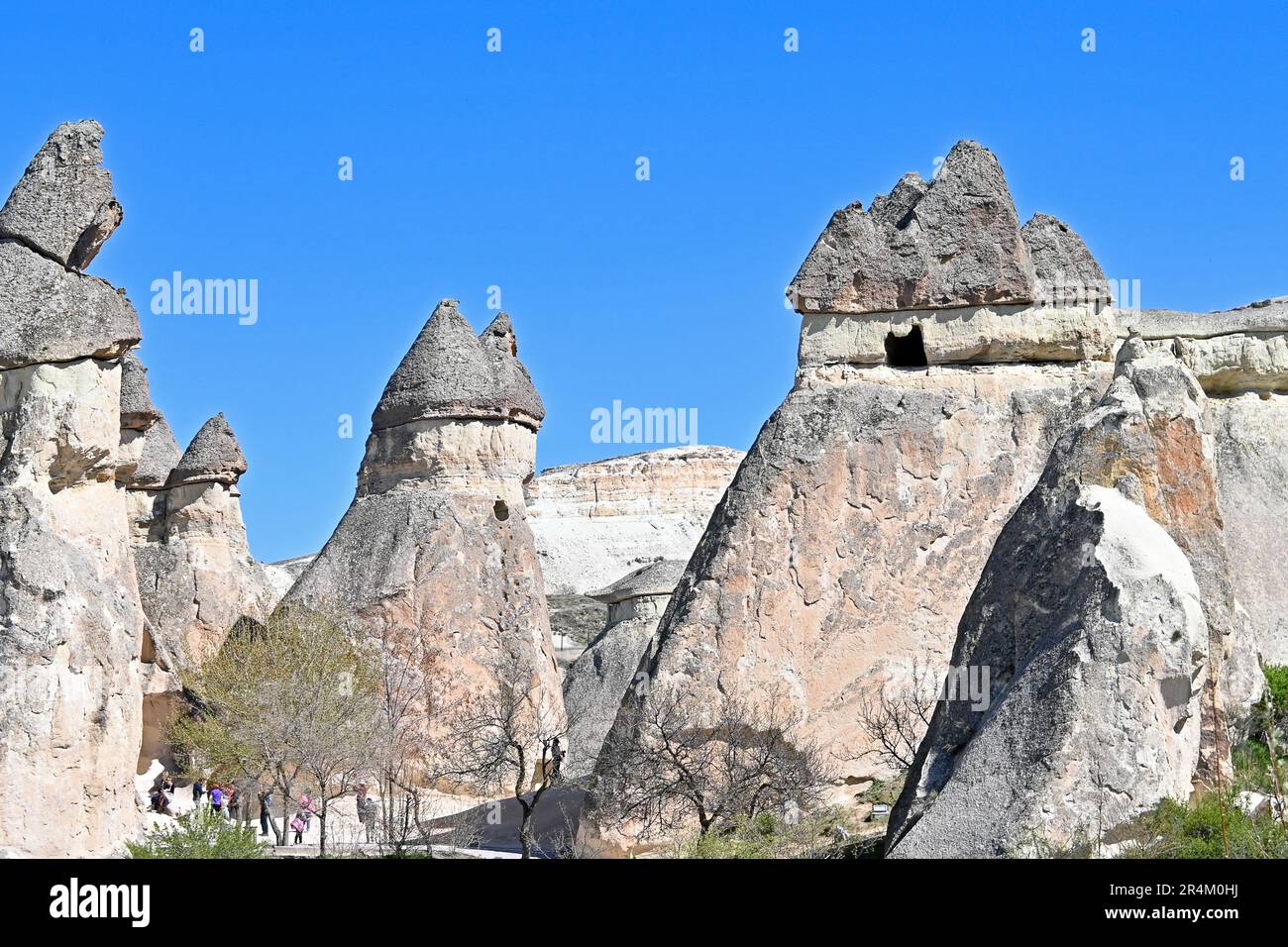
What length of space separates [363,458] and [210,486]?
3083mm

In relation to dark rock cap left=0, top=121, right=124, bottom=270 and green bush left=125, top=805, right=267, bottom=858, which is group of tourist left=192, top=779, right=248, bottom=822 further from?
dark rock cap left=0, top=121, right=124, bottom=270

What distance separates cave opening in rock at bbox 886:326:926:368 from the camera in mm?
13172

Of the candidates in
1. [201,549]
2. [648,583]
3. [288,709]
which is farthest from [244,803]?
[648,583]

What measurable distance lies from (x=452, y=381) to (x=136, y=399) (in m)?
3.77

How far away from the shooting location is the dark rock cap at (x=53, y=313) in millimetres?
12070

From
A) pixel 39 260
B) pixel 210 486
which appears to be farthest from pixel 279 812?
pixel 39 260

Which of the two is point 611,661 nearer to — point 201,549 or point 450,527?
point 450,527

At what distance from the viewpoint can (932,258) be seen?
13211mm

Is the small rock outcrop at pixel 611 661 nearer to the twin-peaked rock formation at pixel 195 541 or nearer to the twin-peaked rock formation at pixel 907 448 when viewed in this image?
the twin-peaked rock formation at pixel 195 541

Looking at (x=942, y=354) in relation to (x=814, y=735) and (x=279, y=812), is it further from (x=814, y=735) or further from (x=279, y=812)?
(x=279, y=812)

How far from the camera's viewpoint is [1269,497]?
1667 cm

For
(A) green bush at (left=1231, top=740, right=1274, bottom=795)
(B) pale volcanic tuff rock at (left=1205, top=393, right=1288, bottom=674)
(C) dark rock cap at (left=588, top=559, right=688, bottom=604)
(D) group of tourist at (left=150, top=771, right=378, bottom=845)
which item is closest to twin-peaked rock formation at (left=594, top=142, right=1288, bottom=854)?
(A) green bush at (left=1231, top=740, right=1274, bottom=795)

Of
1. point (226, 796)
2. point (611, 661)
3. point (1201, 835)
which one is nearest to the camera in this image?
point (1201, 835)

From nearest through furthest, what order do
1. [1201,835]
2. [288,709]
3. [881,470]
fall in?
[1201,835]
[881,470]
[288,709]
